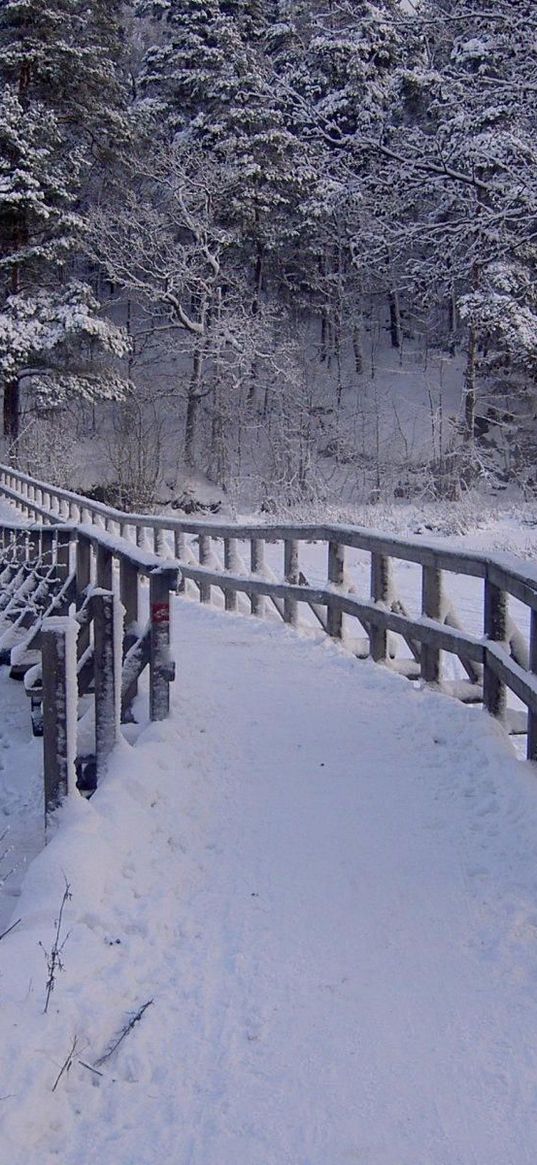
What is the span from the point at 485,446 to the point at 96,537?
31.5 meters

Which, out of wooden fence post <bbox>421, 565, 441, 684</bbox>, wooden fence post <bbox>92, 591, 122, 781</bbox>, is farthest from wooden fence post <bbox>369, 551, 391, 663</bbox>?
wooden fence post <bbox>92, 591, 122, 781</bbox>

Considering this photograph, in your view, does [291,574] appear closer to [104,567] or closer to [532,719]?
[104,567]

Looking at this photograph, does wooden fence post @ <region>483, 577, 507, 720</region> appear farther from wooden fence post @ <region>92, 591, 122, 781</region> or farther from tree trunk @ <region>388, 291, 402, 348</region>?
tree trunk @ <region>388, 291, 402, 348</region>

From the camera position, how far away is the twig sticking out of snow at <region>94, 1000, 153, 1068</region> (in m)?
2.86

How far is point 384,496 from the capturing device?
32.5 meters

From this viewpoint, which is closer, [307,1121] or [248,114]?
[307,1121]

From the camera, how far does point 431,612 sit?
7.19 meters

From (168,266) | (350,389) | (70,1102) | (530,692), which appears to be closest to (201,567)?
(530,692)

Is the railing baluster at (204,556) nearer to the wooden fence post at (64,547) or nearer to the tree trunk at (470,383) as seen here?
the wooden fence post at (64,547)

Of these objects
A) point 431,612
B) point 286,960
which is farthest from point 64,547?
point 286,960

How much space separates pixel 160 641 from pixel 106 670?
3.14ft

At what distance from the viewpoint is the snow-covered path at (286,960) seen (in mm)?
2611

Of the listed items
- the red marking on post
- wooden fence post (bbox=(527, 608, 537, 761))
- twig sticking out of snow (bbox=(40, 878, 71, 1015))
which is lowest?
twig sticking out of snow (bbox=(40, 878, 71, 1015))

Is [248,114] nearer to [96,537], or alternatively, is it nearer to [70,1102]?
[96,537]
